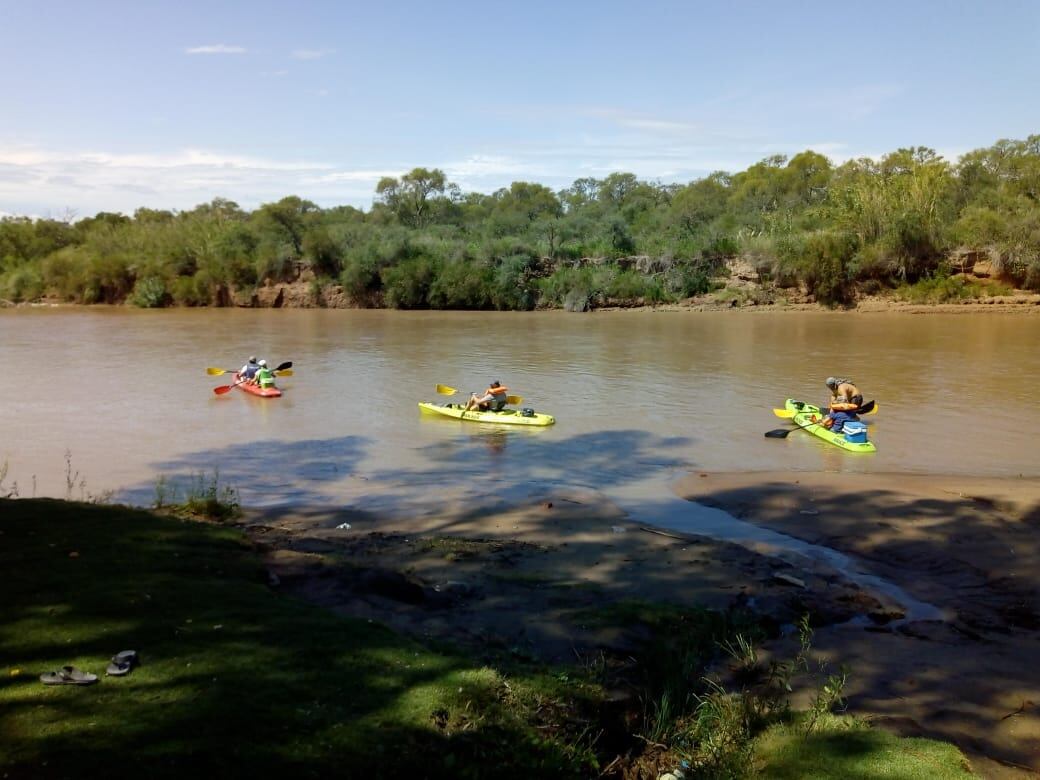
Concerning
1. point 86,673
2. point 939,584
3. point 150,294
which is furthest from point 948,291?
point 150,294

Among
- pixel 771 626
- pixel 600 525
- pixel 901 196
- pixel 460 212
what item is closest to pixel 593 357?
pixel 600 525

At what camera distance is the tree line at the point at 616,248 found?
1735 inches

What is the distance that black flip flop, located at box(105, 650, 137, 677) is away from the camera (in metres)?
3.70

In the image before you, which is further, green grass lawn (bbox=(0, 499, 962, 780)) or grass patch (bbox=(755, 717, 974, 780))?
grass patch (bbox=(755, 717, 974, 780))

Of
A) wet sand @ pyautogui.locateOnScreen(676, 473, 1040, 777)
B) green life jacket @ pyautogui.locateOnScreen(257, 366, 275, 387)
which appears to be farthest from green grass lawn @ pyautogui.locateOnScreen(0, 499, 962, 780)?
green life jacket @ pyautogui.locateOnScreen(257, 366, 275, 387)

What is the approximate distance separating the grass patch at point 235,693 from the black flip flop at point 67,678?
43 mm

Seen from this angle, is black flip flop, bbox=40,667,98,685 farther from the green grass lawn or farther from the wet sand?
the wet sand

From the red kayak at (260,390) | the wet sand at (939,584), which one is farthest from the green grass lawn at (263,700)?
the red kayak at (260,390)

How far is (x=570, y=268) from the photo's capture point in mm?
50000

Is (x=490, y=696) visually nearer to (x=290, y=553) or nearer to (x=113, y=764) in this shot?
(x=113, y=764)

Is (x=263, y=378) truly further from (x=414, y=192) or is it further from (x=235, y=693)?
(x=414, y=192)

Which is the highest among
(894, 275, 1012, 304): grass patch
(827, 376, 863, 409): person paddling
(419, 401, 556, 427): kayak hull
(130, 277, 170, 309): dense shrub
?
(894, 275, 1012, 304): grass patch

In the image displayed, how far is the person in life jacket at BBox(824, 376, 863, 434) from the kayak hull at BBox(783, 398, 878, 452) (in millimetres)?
159

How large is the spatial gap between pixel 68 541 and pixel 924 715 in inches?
217
